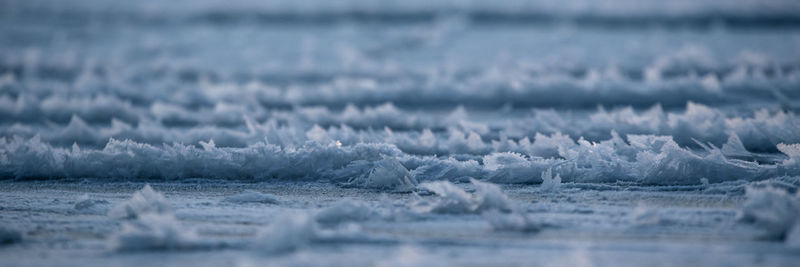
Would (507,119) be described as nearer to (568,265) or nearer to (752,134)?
(752,134)

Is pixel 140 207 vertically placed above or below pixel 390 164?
below

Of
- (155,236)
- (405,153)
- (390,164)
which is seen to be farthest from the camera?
(405,153)

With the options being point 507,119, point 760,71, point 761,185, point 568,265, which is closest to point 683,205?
point 761,185

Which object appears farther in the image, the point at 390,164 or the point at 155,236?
the point at 390,164

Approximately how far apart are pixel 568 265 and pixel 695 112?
1.84 meters

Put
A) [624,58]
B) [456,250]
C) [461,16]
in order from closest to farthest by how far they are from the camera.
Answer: [456,250] → [624,58] → [461,16]

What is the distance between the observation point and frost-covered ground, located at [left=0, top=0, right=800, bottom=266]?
6.30 feet

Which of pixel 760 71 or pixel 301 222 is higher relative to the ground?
pixel 760 71


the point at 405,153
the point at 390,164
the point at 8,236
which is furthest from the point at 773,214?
the point at 8,236

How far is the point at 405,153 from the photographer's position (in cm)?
300

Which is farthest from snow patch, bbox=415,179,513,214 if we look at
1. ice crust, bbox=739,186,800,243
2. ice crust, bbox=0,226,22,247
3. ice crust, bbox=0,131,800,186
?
ice crust, bbox=0,226,22,247

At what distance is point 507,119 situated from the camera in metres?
3.79

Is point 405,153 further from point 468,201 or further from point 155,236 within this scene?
point 155,236

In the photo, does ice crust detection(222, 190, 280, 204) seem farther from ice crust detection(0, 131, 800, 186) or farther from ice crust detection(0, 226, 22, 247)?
ice crust detection(0, 226, 22, 247)
